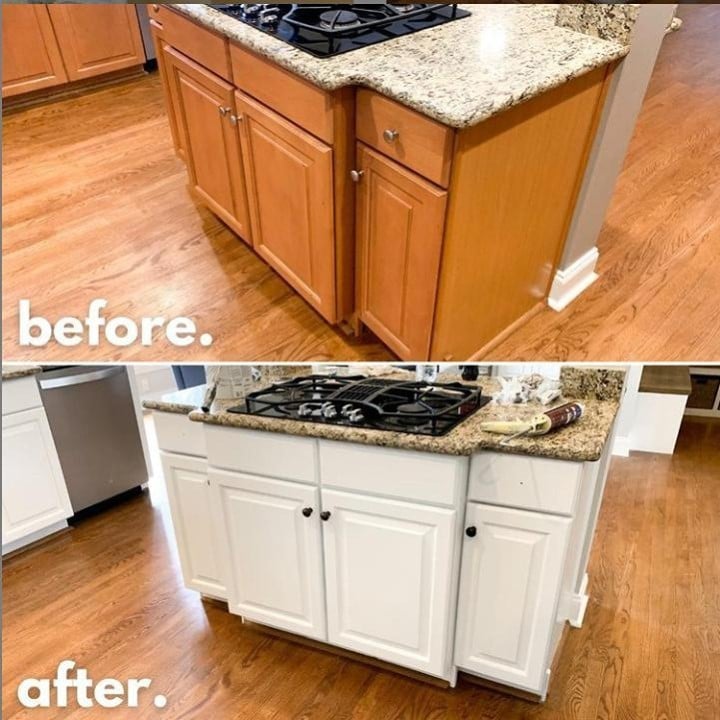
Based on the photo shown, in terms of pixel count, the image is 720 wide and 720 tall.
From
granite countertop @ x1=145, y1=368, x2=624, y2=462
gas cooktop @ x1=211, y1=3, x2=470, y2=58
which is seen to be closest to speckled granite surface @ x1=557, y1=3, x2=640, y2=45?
gas cooktop @ x1=211, y1=3, x2=470, y2=58

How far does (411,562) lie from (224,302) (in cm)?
86

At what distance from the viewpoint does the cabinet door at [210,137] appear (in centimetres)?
156

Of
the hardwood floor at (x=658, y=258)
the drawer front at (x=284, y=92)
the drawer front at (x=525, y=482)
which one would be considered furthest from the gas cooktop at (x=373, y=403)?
the drawer front at (x=284, y=92)

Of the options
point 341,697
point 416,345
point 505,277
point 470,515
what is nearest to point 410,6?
point 505,277

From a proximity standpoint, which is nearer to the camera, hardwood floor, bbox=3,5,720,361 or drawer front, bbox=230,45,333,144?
drawer front, bbox=230,45,333,144

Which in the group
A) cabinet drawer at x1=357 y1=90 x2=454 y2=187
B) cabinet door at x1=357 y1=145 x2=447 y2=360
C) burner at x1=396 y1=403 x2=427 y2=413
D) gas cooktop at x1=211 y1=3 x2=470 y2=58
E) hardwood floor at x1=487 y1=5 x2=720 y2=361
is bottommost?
hardwood floor at x1=487 y1=5 x2=720 y2=361

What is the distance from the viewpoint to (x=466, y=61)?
1150 millimetres

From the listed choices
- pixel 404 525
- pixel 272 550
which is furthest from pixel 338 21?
pixel 272 550

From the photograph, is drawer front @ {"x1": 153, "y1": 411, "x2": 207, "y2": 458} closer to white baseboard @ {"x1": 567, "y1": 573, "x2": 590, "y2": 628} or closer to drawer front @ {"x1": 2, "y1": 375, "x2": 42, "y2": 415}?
drawer front @ {"x1": 2, "y1": 375, "x2": 42, "y2": 415}

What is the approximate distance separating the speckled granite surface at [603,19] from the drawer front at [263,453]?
3.23 feet

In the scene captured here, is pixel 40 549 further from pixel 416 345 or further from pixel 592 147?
pixel 592 147

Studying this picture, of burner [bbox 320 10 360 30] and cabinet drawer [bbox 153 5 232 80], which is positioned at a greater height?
burner [bbox 320 10 360 30]

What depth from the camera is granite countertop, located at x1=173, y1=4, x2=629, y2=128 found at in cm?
104

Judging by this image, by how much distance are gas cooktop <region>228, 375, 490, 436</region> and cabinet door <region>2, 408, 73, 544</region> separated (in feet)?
2.07
